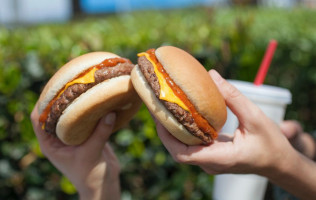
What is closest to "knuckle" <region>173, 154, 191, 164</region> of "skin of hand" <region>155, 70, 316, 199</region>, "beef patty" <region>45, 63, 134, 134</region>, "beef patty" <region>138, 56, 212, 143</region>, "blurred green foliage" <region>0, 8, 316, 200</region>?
"skin of hand" <region>155, 70, 316, 199</region>

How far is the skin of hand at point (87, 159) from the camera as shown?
5.86ft

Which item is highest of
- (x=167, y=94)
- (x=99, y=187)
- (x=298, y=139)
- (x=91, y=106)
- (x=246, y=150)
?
(x=167, y=94)

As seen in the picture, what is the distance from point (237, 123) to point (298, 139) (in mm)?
527

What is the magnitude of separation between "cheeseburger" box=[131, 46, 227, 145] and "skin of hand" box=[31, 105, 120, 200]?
352 millimetres

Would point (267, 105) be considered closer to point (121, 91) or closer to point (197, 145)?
point (197, 145)

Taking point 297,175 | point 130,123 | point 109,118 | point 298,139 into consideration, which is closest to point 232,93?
point 297,175

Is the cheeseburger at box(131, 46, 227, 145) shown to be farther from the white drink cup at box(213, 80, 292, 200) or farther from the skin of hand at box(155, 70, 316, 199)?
the white drink cup at box(213, 80, 292, 200)

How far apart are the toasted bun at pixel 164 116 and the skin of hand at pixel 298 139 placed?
1.10 meters

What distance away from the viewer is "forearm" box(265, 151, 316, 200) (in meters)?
1.59

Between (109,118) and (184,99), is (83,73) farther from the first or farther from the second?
(184,99)

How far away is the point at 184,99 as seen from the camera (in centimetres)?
153

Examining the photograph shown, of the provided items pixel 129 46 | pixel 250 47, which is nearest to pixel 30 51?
pixel 129 46

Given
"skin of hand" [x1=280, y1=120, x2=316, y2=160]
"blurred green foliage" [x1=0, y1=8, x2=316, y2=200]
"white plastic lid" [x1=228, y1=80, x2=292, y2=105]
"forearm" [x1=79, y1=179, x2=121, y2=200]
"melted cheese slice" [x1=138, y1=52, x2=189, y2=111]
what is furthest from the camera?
"blurred green foliage" [x1=0, y1=8, x2=316, y2=200]

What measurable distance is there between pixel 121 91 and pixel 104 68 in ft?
0.51
